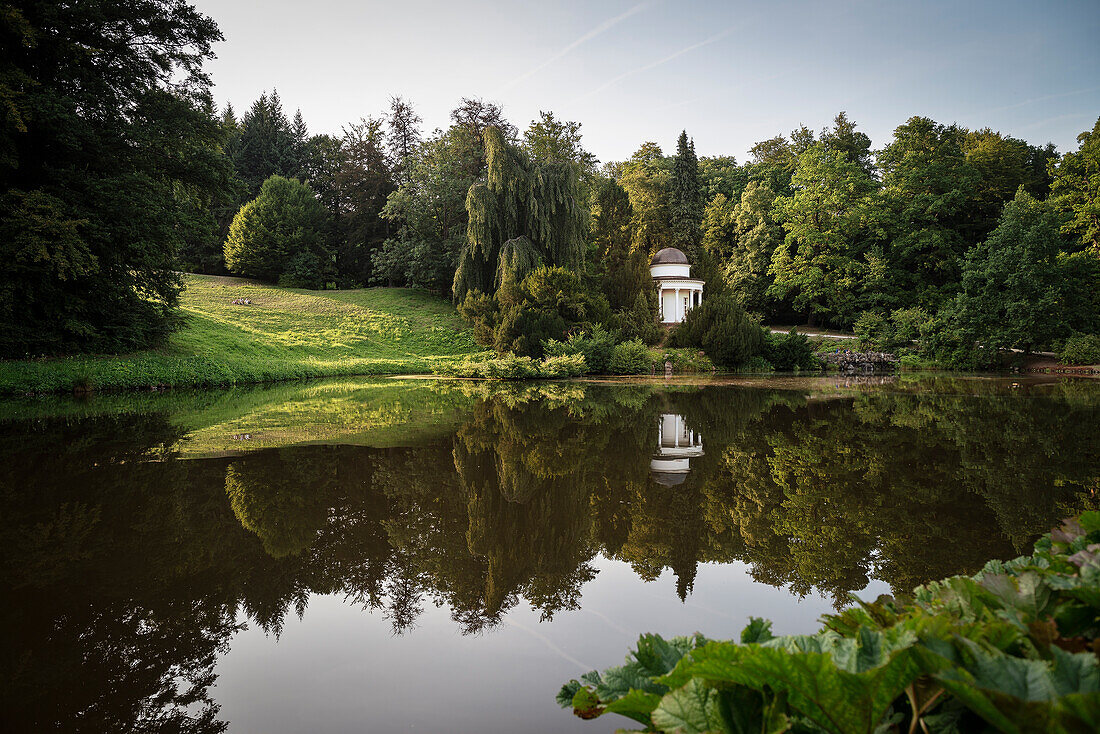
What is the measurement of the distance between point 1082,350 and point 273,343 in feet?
97.7

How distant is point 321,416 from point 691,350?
16.1 m

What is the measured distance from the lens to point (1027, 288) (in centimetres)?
2205

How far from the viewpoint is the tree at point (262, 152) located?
1815 inches

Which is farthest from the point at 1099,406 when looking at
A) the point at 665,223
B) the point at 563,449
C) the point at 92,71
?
the point at 665,223

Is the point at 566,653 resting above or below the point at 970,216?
below

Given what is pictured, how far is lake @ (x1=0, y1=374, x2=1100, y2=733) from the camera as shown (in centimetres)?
225

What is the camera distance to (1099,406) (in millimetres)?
10062

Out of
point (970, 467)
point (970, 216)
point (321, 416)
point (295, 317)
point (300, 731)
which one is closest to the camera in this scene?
point (300, 731)

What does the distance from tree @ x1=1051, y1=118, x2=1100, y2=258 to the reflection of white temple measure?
2608cm

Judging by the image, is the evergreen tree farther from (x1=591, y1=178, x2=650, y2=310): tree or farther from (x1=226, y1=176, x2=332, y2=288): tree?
(x1=591, y1=178, x2=650, y2=310): tree

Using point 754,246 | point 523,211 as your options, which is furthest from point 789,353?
point 754,246

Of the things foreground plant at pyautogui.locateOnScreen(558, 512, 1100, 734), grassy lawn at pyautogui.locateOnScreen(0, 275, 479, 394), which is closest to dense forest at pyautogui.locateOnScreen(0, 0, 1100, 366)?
grassy lawn at pyautogui.locateOnScreen(0, 275, 479, 394)

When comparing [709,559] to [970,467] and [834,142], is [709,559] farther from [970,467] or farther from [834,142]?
[834,142]

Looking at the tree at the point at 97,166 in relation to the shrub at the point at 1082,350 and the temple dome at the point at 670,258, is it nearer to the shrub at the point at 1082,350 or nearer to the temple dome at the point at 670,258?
the temple dome at the point at 670,258
